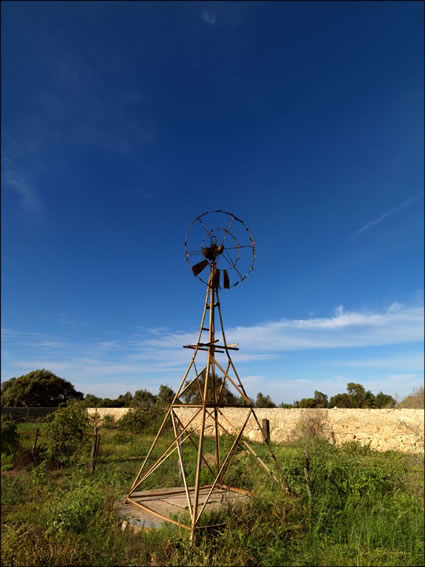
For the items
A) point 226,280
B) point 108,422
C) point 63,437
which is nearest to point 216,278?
point 226,280

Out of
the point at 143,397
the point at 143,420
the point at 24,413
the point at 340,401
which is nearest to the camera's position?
the point at 143,420

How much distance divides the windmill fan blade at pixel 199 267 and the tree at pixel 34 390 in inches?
1036

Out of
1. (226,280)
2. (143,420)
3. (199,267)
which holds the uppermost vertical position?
(199,267)

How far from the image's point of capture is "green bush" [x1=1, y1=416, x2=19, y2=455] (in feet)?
36.7

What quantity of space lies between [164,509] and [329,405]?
18117mm

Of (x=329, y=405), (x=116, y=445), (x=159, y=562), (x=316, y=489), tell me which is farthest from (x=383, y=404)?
(x=159, y=562)

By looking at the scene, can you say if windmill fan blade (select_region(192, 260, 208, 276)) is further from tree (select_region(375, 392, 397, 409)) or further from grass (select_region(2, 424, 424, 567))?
tree (select_region(375, 392, 397, 409))

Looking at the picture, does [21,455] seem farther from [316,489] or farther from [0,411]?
[0,411]

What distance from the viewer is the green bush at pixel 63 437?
1029 centimetres

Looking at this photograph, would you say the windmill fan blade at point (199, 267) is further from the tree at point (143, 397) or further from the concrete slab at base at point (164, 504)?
the tree at point (143, 397)

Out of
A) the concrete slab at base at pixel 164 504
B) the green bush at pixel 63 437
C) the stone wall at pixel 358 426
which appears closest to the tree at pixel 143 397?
the stone wall at pixel 358 426

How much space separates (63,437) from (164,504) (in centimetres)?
553

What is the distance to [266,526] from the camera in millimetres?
5113

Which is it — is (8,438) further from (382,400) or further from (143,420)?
(382,400)
